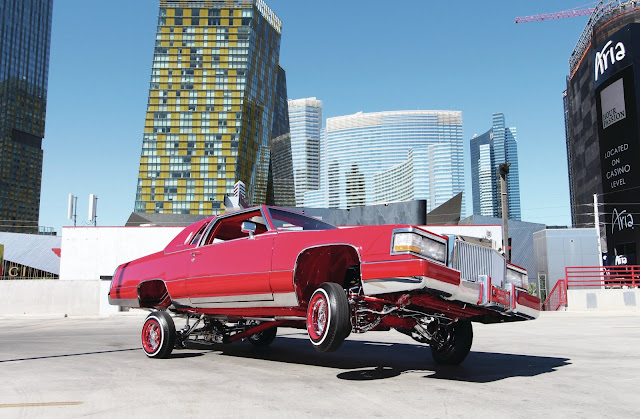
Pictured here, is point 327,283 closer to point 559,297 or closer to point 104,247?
point 559,297

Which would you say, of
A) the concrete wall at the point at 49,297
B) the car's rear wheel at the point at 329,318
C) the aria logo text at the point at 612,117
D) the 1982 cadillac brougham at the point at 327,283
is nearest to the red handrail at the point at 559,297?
the 1982 cadillac brougham at the point at 327,283

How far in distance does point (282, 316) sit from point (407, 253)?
1.97 meters

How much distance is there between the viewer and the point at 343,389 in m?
4.66

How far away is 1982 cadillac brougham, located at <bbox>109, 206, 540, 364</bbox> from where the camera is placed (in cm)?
459

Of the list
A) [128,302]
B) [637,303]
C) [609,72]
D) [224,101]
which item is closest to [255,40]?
[224,101]

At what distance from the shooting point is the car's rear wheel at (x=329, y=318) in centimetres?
455

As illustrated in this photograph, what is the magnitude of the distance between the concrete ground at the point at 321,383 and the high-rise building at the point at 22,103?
618 feet

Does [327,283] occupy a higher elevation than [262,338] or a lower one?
higher

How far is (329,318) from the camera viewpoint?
4.59 m

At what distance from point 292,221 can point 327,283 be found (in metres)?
1.57

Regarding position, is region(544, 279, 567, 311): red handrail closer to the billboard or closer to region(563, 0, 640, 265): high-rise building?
region(563, 0, 640, 265): high-rise building

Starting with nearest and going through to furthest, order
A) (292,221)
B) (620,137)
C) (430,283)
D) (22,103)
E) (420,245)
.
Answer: (430,283)
(420,245)
(292,221)
(620,137)
(22,103)

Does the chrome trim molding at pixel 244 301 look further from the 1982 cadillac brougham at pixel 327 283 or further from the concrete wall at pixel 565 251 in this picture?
the concrete wall at pixel 565 251

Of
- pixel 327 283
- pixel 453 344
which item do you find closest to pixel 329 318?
pixel 327 283
